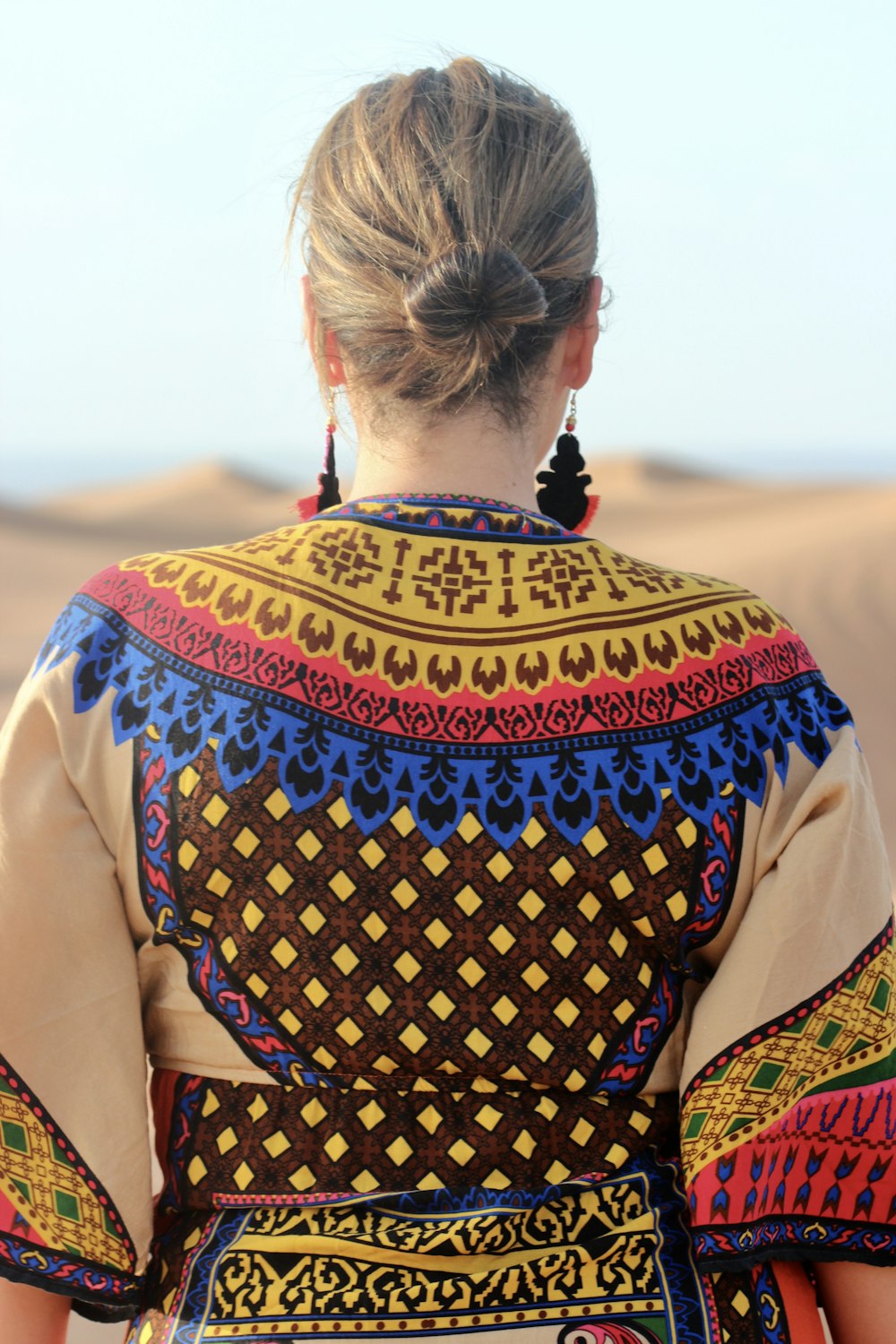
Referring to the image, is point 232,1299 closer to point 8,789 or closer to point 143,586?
point 8,789

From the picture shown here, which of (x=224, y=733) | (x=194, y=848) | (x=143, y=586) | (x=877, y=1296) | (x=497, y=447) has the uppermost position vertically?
(x=497, y=447)

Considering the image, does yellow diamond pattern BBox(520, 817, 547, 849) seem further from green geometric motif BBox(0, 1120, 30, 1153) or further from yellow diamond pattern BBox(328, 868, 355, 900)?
green geometric motif BBox(0, 1120, 30, 1153)

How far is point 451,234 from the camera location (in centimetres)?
139

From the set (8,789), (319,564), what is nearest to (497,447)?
(319,564)

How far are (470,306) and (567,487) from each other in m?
0.58

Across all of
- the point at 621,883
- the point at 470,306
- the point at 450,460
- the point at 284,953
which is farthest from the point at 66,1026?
the point at 470,306

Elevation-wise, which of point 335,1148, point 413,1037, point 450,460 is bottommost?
point 335,1148

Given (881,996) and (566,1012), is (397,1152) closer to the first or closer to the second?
(566,1012)

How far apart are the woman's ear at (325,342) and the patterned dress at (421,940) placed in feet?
0.69

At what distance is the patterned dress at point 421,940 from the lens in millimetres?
1328

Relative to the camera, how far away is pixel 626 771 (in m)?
1.35

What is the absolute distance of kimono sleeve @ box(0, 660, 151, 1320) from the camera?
1.35 metres

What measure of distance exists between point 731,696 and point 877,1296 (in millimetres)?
645

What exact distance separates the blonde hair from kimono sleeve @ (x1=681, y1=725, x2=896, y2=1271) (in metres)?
0.52
